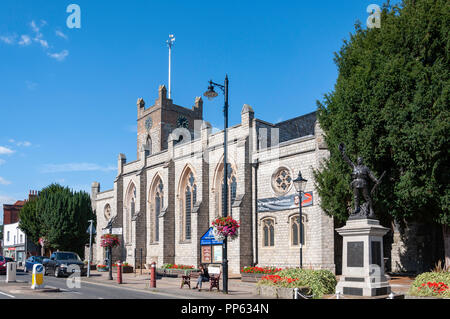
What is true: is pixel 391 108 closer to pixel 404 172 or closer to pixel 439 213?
pixel 404 172

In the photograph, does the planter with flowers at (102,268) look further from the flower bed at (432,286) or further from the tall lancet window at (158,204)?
the flower bed at (432,286)

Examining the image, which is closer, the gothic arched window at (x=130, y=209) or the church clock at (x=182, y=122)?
the gothic arched window at (x=130, y=209)

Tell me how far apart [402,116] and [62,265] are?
882 inches

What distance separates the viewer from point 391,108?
19.7 metres

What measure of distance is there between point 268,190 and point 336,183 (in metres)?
7.61

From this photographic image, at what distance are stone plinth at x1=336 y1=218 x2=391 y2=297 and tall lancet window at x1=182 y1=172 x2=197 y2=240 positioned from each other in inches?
886

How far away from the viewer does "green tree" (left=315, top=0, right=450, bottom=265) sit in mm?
18891

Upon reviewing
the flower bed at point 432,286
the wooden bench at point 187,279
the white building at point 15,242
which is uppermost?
the flower bed at point 432,286

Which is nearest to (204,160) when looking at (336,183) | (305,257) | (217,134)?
(217,134)

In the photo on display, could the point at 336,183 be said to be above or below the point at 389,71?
below

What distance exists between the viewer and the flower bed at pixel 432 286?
13.7 m

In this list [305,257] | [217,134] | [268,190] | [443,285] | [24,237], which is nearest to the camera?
[443,285]

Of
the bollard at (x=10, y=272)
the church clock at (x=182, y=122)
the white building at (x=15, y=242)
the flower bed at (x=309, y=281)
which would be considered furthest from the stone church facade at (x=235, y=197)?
the white building at (x=15, y=242)

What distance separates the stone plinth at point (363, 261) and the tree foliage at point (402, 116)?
6.39 meters
